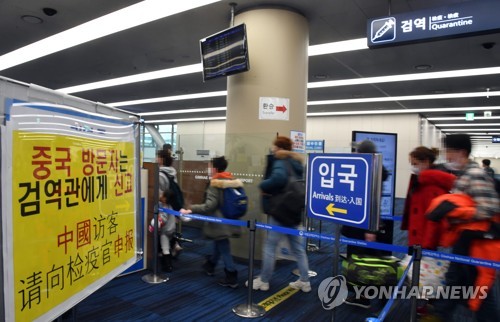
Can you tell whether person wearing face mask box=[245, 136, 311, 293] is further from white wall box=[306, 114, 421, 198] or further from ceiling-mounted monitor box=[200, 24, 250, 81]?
white wall box=[306, 114, 421, 198]

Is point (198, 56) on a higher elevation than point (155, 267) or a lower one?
higher

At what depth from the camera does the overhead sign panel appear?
311 centimetres

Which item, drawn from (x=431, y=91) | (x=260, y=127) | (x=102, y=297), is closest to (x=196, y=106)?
(x=431, y=91)

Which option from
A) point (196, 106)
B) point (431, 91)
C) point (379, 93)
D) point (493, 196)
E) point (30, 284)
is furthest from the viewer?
point (196, 106)

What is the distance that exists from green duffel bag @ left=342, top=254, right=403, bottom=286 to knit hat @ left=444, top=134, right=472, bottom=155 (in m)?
1.09

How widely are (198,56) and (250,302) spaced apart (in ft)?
17.9

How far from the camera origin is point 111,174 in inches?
65.5

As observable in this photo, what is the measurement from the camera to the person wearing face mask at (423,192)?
104 inches

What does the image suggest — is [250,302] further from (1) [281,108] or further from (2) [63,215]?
(1) [281,108]

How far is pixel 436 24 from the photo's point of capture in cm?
331

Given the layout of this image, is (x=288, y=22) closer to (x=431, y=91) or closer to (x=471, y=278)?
(x=471, y=278)

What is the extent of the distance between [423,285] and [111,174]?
8.22 ft

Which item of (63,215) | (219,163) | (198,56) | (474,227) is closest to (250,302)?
(219,163)

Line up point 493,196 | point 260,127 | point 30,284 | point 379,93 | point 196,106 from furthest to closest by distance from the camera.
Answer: point 196,106, point 379,93, point 260,127, point 493,196, point 30,284
